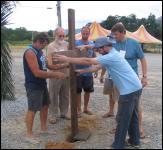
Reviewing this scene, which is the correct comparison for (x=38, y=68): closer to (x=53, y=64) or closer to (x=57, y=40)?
(x=53, y=64)

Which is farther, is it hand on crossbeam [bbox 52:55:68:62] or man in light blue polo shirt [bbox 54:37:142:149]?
hand on crossbeam [bbox 52:55:68:62]

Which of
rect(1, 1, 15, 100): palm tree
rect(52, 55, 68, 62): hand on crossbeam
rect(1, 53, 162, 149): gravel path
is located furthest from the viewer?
rect(1, 1, 15, 100): palm tree

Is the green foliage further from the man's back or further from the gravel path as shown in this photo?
the man's back

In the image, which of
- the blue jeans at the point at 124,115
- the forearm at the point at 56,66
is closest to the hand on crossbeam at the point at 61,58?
the forearm at the point at 56,66

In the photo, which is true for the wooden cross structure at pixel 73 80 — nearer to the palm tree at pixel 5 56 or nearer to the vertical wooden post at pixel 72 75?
the vertical wooden post at pixel 72 75

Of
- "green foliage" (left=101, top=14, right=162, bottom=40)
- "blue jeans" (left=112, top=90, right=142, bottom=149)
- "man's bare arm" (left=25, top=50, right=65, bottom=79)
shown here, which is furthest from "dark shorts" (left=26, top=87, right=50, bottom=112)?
"green foliage" (left=101, top=14, right=162, bottom=40)

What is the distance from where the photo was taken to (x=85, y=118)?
7.68 metres

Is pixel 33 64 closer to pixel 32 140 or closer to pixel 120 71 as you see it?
pixel 32 140

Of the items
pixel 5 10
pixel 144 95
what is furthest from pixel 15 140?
pixel 144 95

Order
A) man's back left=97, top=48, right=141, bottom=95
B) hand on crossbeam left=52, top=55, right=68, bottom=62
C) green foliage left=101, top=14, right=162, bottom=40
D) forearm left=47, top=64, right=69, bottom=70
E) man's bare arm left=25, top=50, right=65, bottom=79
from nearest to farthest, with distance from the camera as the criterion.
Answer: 1. man's back left=97, top=48, right=141, bottom=95
2. hand on crossbeam left=52, top=55, right=68, bottom=62
3. man's bare arm left=25, top=50, right=65, bottom=79
4. forearm left=47, top=64, right=69, bottom=70
5. green foliage left=101, top=14, right=162, bottom=40

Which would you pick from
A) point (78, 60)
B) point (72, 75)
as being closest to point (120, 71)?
point (78, 60)

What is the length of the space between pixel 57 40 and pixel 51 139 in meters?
1.85

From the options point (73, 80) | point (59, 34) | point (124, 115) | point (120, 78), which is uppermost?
point (59, 34)

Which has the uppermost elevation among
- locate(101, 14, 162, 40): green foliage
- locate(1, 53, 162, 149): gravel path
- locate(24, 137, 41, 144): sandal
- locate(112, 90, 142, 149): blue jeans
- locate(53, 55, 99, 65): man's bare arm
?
locate(53, 55, 99, 65): man's bare arm
